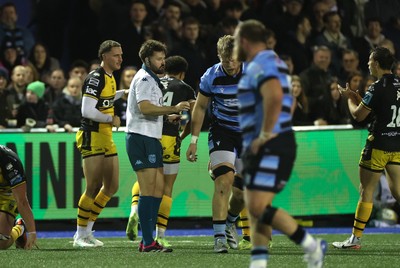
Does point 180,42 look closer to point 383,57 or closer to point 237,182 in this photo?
point 237,182

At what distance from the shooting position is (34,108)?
1645cm

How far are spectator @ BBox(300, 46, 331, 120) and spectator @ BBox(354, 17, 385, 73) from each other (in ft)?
4.78

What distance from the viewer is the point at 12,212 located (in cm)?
1212

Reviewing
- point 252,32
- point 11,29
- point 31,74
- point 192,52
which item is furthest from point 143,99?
point 11,29

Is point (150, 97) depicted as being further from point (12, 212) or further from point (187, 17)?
point (187, 17)

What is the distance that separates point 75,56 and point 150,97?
807cm

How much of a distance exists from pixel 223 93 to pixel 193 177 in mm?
4376

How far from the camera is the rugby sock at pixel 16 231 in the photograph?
40.2ft

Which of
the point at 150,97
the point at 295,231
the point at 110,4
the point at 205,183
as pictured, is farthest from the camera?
the point at 110,4

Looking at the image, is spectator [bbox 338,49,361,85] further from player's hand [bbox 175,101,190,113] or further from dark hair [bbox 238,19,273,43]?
dark hair [bbox 238,19,273,43]

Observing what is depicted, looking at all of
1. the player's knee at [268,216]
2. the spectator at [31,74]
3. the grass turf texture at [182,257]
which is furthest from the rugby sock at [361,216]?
the spectator at [31,74]

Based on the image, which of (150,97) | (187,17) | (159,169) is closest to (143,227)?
(159,169)

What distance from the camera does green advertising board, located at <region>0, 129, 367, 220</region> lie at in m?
15.8

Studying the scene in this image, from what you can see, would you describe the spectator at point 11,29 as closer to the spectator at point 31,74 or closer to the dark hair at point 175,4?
the spectator at point 31,74
